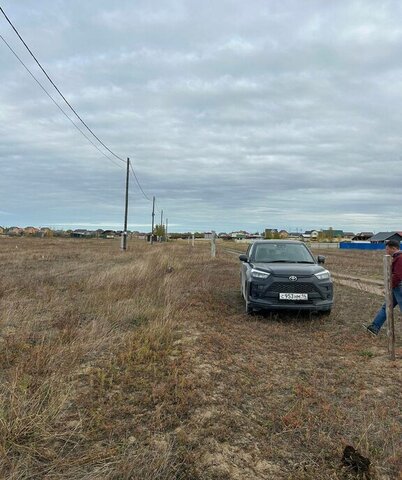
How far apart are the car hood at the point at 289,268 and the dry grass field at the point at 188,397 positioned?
40.0 inches

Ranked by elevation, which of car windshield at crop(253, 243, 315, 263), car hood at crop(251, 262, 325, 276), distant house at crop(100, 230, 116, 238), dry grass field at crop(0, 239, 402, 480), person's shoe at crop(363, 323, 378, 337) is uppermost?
distant house at crop(100, 230, 116, 238)

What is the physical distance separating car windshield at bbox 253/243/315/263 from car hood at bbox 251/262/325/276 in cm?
37

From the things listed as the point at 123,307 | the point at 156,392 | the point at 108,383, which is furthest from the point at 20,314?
the point at 156,392

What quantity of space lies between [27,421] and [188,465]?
1.45 metres

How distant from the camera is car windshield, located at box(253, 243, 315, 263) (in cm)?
933

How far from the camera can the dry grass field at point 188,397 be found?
3.17m

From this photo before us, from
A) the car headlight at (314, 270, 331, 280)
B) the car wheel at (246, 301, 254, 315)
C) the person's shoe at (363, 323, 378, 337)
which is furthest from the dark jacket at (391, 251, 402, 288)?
the car wheel at (246, 301, 254, 315)

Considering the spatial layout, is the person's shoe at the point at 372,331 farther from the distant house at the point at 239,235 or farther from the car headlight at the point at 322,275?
the distant house at the point at 239,235

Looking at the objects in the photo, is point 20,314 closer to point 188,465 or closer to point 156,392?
point 156,392

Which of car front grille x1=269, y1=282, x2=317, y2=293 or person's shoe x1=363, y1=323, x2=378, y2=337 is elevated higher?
car front grille x1=269, y1=282, x2=317, y2=293

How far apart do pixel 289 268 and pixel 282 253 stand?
122 cm

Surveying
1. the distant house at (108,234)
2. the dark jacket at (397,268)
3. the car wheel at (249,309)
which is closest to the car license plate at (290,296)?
the car wheel at (249,309)

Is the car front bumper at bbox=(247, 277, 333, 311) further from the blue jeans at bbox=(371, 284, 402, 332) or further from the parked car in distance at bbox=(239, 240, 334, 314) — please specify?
the blue jeans at bbox=(371, 284, 402, 332)

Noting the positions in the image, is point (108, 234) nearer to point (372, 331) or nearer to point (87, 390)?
point (372, 331)
